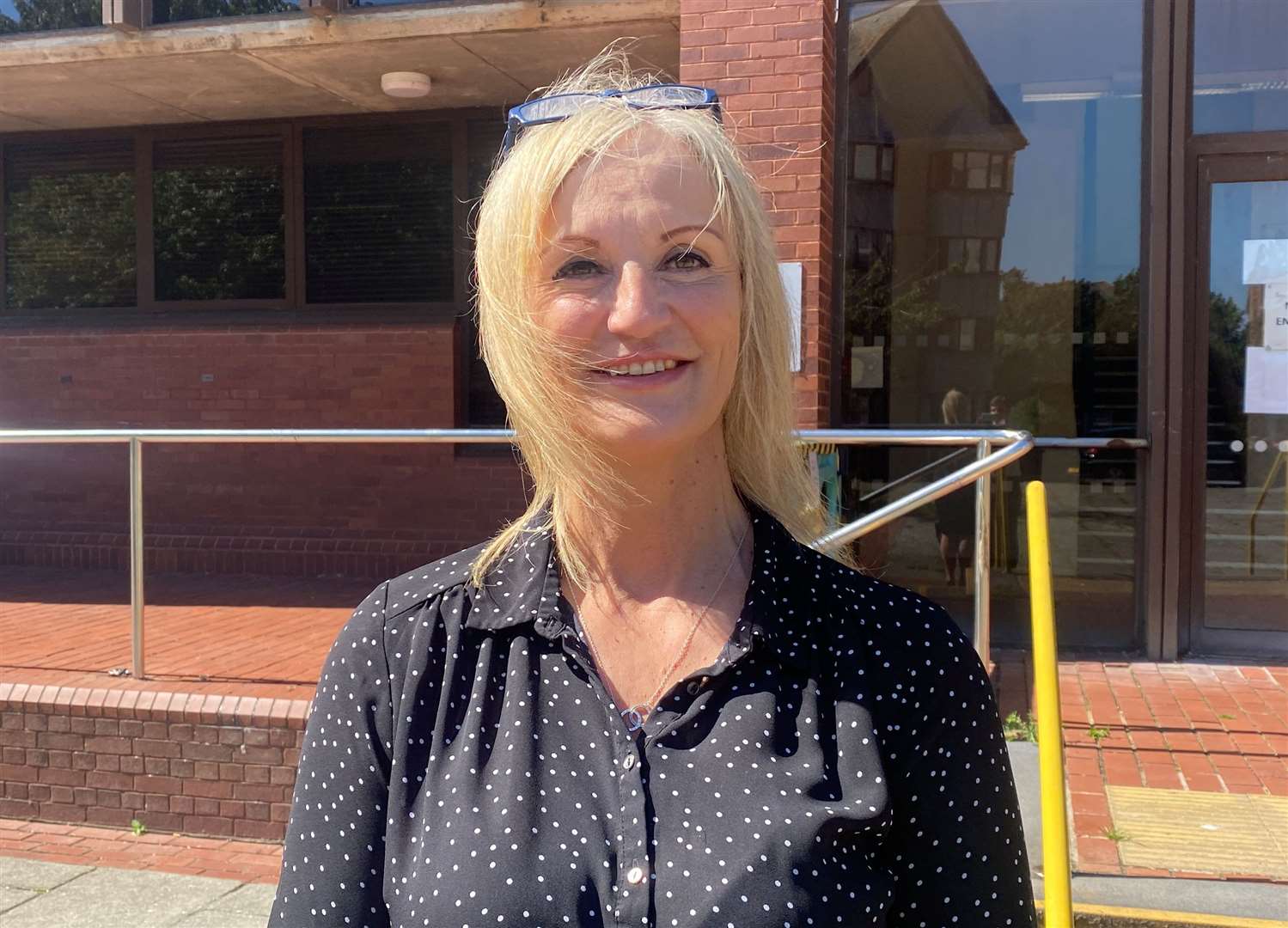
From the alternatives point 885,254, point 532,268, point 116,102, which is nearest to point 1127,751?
point 885,254

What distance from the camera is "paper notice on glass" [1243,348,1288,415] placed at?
580 centimetres

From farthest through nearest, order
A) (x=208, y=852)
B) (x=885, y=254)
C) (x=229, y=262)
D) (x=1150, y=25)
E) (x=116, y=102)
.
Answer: (x=229, y=262) → (x=116, y=102) → (x=885, y=254) → (x=1150, y=25) → (x=208, y=852)

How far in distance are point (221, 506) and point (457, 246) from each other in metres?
2.37

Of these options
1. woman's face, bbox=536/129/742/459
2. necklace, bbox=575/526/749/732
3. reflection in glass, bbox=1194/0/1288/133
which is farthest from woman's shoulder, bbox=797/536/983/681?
reflection in glass, bbox=1194/0/1288/133

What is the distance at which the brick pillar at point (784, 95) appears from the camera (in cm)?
562

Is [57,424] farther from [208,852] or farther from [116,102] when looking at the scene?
[208,852]

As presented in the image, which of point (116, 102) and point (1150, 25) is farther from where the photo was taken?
point (116, 102)

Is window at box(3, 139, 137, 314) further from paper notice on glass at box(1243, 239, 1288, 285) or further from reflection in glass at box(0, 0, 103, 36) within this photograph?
paper notice on glass at box(1243, 239, 1288, 285)

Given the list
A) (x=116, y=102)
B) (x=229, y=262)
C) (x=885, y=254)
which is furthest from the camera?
(x=229, y=262)

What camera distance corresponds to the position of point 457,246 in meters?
7.95

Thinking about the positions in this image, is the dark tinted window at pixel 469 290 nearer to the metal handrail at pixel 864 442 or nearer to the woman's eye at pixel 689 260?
the metal handrail at pixel 864 442

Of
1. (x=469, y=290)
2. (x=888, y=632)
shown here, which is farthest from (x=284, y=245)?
(x=888, y=632)

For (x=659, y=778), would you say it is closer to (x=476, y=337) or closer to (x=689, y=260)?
(x=689, y=260)

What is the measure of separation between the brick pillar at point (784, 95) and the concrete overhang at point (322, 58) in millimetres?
398
